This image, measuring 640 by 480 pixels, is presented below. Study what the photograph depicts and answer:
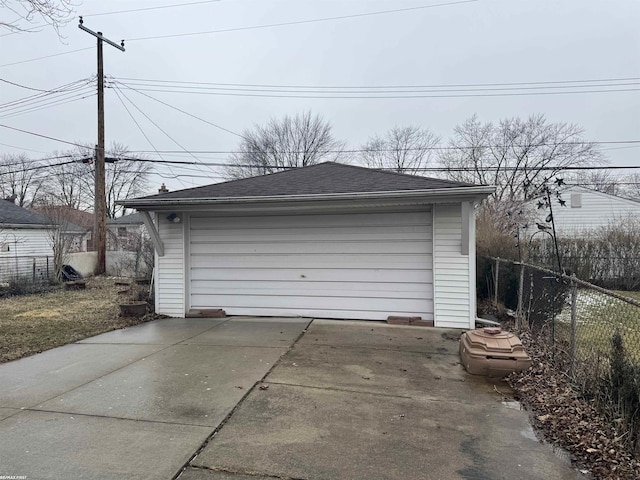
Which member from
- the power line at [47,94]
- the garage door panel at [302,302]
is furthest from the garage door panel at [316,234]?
the power line at [47,94]

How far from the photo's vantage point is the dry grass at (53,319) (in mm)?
6029

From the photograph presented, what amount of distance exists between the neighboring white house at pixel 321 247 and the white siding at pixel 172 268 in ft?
0.06

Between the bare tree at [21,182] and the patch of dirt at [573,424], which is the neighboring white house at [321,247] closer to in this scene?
the patch of dirt at [573,424]

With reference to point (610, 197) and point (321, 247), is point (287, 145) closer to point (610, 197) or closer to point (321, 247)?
point (610, 197)

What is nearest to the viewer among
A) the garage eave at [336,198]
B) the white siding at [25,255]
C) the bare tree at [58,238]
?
the garage eave at [336,198]

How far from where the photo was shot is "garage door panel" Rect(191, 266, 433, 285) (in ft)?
22.8

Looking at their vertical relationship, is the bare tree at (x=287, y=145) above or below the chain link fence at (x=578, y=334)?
above

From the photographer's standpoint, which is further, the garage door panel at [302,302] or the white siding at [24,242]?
the white siding at [24,242]

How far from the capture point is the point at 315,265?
7391mm

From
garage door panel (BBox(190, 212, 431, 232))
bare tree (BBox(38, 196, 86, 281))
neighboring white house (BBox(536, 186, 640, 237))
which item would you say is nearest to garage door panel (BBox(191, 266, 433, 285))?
garage door panel (BBox(190, 212, 431, 232))

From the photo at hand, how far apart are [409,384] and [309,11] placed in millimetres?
13455

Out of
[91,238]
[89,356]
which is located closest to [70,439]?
[89,356]

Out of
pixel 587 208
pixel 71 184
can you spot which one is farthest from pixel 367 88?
pixel 71 184

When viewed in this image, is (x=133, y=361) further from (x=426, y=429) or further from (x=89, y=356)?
(x=426, y=429)
